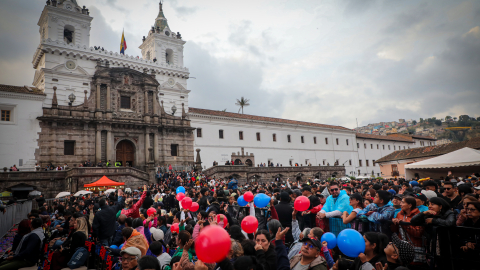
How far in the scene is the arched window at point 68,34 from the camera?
27.5m

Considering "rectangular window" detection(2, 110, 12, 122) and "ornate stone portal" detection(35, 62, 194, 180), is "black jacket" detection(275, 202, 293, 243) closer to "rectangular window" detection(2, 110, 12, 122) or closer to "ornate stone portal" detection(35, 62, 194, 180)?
"ornate stone portal" detection(35, 62, 194, 180)

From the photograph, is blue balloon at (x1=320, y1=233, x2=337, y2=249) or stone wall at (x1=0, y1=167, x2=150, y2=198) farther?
stone wall at (x1=0, y1=167, x2=150, y2=198)

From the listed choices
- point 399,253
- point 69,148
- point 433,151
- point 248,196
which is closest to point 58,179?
point 69,148

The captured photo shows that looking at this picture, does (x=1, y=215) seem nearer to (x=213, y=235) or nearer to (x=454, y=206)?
(x=213, y=235)

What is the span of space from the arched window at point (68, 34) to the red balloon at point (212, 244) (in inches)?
1224

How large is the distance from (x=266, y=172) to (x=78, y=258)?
28.9 metres

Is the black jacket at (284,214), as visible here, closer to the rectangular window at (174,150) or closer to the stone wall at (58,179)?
the stone wall at (58,179)

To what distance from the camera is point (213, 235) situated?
264cm

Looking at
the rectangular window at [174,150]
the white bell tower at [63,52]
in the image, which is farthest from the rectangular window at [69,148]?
the rectangular window at [174,150]

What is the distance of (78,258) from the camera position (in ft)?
18.3

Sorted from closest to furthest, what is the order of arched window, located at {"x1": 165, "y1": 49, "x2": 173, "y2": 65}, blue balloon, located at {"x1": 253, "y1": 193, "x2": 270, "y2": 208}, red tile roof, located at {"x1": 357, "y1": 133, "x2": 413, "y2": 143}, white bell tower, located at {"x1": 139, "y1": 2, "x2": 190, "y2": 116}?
1. blue balloon, located at {"x1": 253, "y1": 193, "x2": 270, "y2": 208}
2. white bell tower, located at {"x1": 139, "y1": 2, "x2": 190, "y2": 116}
3. arched window, located at {"x1": 165, "y1": 49, "x2": 173, "y2": 65}
4. red tile roof, located at {"x1": 357, "y1": 133, "x2": 413, "y2": 143}

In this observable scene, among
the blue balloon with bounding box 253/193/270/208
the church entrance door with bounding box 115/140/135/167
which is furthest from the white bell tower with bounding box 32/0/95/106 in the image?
the blue balloon with bounding box 253/193/270/208

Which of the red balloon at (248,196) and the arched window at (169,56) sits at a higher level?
the arched window at (169,56)

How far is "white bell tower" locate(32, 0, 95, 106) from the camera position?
25453mm
